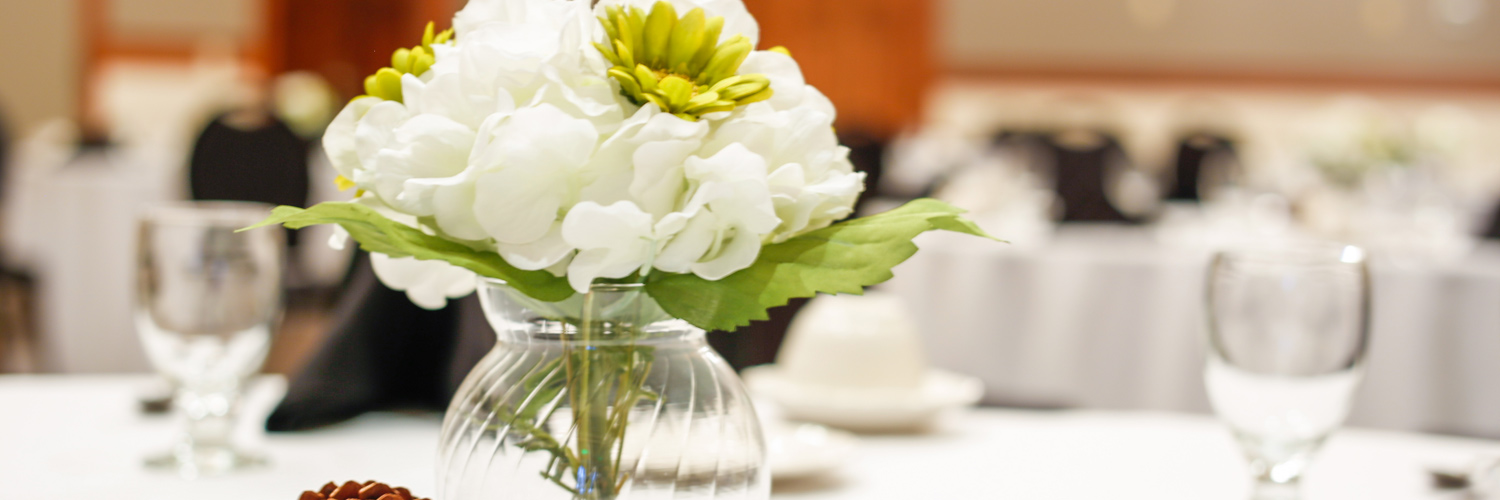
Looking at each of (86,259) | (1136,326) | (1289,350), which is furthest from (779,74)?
(86,259)

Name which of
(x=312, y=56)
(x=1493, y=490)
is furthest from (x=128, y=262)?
(x=312, y=56)

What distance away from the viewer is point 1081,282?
2.52 metres

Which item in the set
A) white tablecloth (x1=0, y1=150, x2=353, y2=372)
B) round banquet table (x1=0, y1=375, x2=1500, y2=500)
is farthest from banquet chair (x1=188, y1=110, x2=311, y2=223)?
round banquet table (x1=0, y1=375, x2=1500, y2=500)

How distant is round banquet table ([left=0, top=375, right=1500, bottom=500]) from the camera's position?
780 millimetres

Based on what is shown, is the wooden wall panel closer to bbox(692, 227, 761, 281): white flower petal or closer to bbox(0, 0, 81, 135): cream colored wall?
bbox(0, 0, 81, 135): cream colored wall

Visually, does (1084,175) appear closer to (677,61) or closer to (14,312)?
(14,312)

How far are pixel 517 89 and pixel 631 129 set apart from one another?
2.5 inches

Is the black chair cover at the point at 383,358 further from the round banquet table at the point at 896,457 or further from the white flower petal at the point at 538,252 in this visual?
the white flower petal at the point at 538,252

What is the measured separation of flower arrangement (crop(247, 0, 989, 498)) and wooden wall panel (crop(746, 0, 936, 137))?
786 centimetres

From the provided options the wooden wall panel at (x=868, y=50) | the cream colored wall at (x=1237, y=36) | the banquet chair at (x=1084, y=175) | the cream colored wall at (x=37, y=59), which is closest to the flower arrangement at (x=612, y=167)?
the banquet chair at (x=1084, y=175)

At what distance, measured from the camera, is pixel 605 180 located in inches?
20.4

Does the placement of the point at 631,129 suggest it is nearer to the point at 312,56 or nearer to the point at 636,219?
the point at 636,219

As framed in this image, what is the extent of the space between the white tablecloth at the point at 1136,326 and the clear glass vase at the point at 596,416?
182 centimetres

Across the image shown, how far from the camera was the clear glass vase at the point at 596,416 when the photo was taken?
546mm
